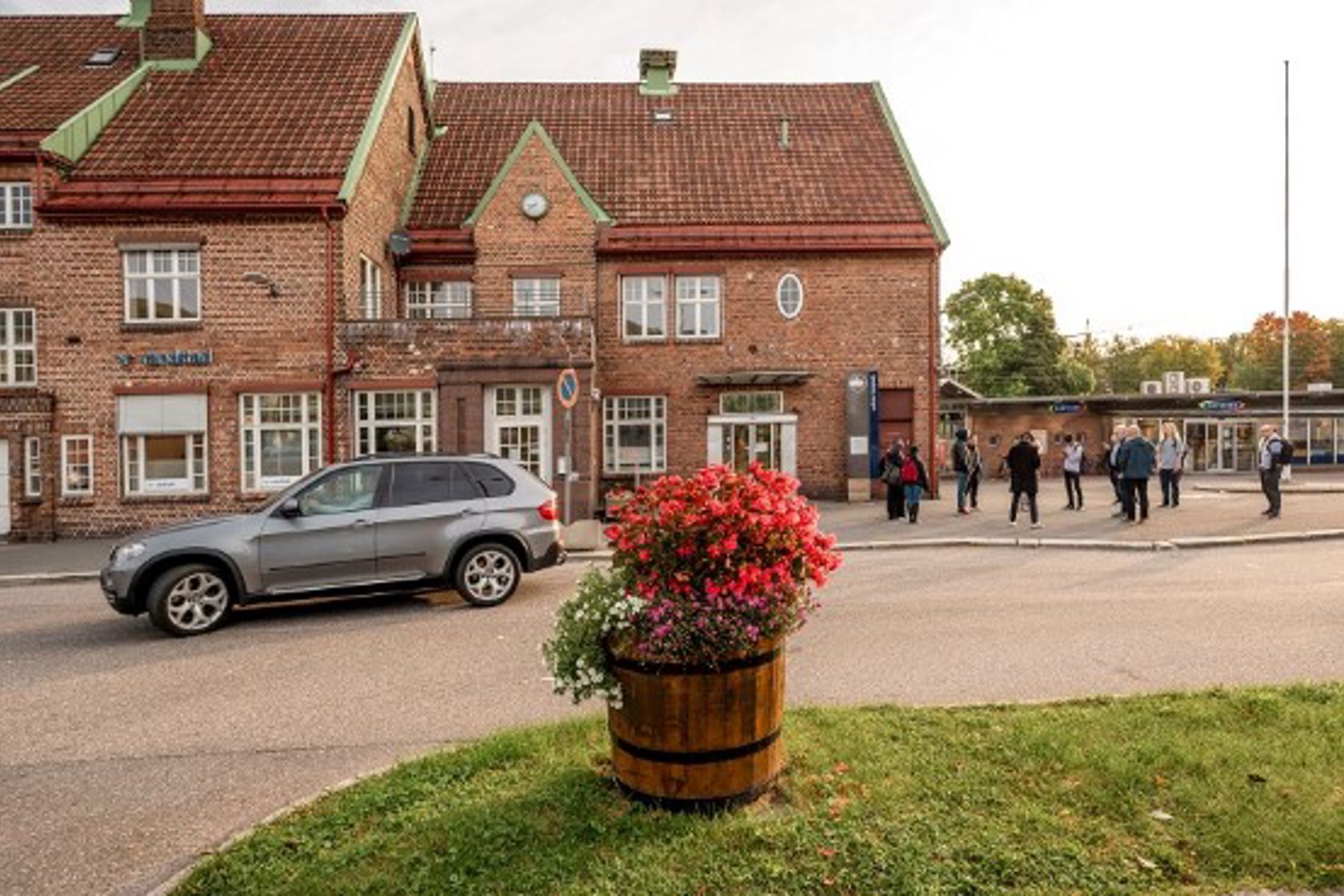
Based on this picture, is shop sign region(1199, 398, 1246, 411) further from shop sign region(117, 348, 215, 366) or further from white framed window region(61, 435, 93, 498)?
white framed window region(61, 435, 93, 498)

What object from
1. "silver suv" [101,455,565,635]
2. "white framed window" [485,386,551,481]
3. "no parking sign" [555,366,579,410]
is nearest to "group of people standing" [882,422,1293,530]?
"no parking sign" [555,366,579,410]

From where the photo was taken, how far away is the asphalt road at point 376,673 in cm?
445

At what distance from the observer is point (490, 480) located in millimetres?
10000

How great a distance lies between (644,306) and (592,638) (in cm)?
1754

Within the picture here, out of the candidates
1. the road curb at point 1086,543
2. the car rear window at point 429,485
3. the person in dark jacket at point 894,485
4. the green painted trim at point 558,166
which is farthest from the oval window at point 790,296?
the car rear window at point 429,485

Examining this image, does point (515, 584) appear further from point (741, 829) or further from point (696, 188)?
point (696, 188)

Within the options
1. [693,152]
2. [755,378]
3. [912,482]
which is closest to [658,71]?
[693,152]

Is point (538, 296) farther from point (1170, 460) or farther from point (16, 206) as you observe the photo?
point (1170, 460)

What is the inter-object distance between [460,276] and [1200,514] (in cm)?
1795

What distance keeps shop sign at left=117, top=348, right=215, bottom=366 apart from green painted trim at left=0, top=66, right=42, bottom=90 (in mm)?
7884

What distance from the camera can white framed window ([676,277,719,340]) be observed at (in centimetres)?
2089

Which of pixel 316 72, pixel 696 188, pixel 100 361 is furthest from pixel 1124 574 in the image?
pixel 316 72

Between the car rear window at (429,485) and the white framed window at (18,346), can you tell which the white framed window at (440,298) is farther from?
the car rear window at (429,485)

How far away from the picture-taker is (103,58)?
21250 mm
